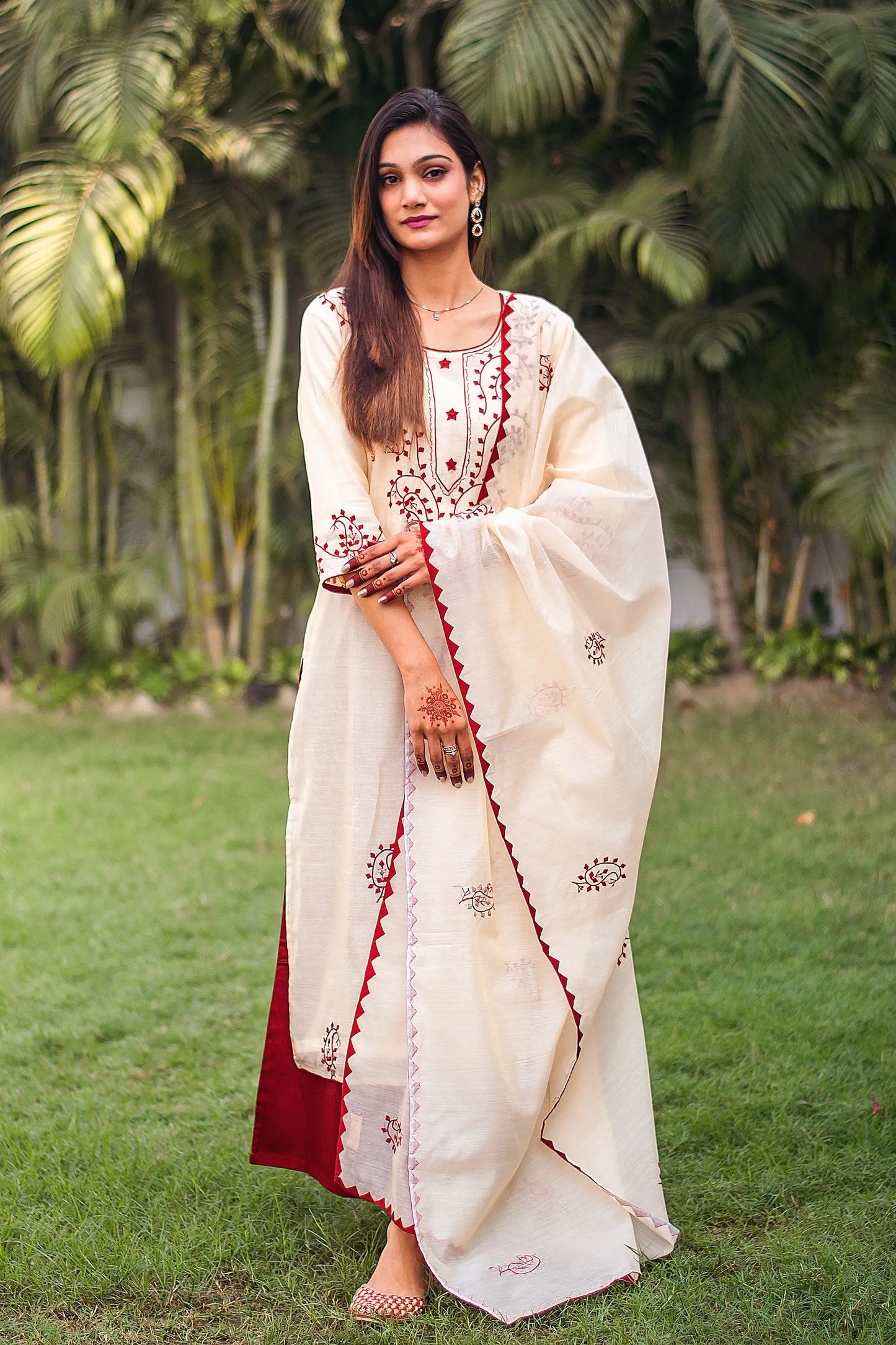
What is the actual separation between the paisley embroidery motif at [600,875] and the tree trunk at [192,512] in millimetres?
5429

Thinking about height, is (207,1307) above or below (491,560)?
below

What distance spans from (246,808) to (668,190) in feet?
10.1

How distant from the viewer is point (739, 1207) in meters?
2.20

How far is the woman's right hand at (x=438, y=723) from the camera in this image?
193 centimetres

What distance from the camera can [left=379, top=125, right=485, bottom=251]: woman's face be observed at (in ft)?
6.54

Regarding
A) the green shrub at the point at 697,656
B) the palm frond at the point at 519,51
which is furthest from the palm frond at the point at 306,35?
the green shrub at the point at 697,656

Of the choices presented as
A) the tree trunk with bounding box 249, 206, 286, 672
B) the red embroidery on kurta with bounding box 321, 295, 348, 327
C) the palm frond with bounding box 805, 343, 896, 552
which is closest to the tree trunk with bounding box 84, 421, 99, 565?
the tree trunk with bounding box 249, 206, 286, 672

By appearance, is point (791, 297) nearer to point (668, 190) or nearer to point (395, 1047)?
point (668, 190)

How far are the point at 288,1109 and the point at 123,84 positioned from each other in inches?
194

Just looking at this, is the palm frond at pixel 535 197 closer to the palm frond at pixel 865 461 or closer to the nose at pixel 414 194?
the palm frond at pixel 865 461

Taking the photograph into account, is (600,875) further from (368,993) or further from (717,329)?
(717,329)

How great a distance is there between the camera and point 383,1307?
194cm

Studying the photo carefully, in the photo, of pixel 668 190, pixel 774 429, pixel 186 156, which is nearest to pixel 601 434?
pixel 668 190

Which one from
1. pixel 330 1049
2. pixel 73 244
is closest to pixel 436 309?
pixel 330 1049
